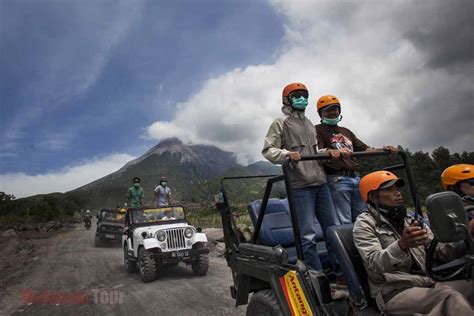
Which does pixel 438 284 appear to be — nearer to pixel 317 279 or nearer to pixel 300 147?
pixel 317 279

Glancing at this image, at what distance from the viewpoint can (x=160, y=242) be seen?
29.4 feet

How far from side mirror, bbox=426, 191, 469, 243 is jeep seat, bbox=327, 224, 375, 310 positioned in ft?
3.45

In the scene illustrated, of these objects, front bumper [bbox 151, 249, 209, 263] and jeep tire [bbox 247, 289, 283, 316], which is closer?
jeep tire [bbox 247, 289, 283, 316]

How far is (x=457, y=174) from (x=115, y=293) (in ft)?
20.9

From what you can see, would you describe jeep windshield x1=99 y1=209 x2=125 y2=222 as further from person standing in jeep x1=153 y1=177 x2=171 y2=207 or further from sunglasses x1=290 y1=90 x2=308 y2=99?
sunglasses x1=290 y1=90 x2=308 y2=99

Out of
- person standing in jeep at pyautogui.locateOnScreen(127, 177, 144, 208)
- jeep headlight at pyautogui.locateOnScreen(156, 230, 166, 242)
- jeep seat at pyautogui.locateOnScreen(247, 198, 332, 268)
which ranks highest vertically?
person standing in jeep at pyautogui.locateOnScreen(127, 177, 144, 208)

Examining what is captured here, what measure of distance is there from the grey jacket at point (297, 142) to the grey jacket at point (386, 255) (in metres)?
0.94

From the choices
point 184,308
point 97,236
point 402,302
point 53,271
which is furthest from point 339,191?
point 97,236

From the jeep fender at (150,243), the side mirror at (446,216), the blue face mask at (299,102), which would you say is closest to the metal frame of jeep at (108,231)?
the jeep fender at (150,243)

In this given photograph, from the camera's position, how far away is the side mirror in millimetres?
1728

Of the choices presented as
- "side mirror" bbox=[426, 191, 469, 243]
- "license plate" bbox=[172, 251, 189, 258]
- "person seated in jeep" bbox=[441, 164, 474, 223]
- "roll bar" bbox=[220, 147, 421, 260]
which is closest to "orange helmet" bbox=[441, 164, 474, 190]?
"person seated in jeep" bbox=[441, 164, 474, 223]

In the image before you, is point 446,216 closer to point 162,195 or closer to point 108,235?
point 162,195

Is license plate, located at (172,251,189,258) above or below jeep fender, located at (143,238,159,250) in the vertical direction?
below

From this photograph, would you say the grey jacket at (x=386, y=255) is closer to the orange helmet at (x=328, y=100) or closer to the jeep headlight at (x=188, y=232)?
the orange helmet at (x=328, y=100)
